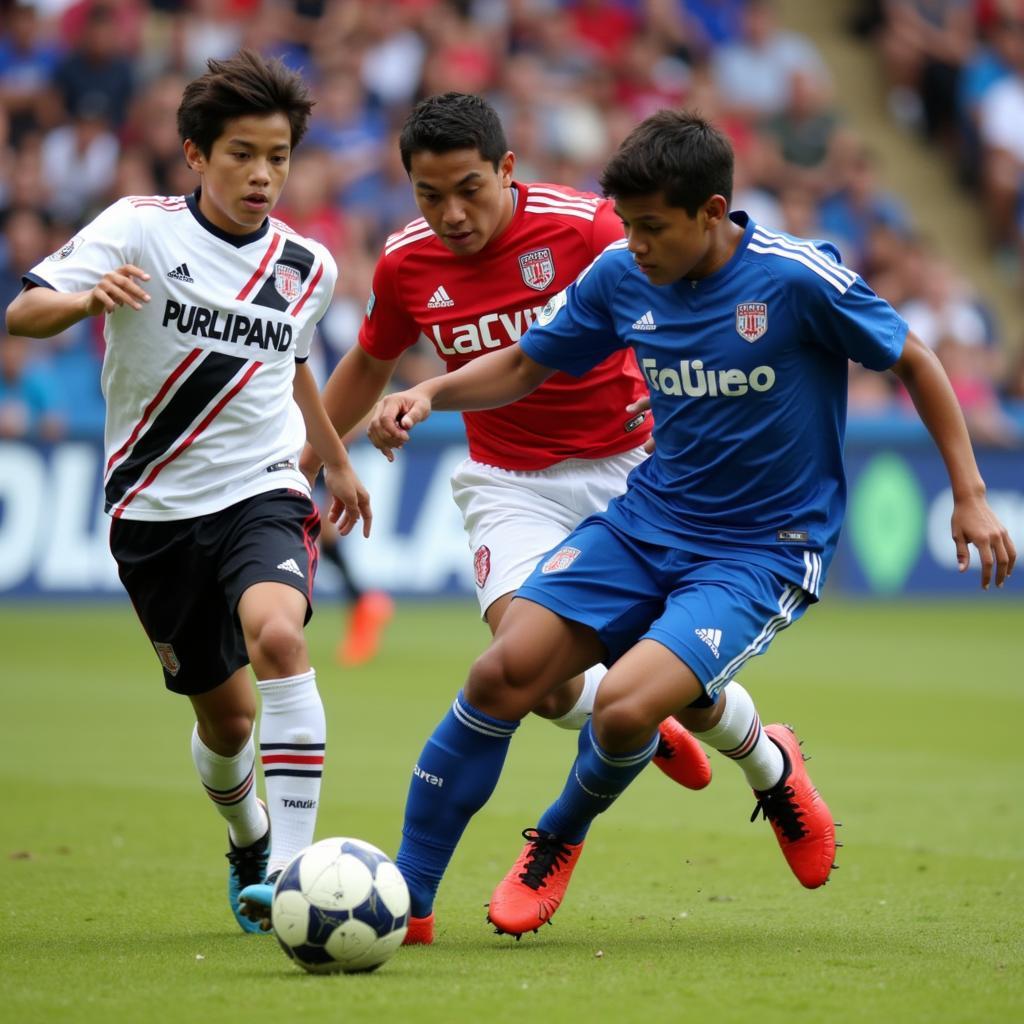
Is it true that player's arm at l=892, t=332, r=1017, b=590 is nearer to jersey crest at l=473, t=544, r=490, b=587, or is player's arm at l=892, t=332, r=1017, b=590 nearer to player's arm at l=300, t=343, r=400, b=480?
jersey crest at l=473, t=544, r=490, b=587

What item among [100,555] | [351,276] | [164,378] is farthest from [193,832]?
[351,276]

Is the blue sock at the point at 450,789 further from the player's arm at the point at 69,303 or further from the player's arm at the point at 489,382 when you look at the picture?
the player's arm at the point at 69,303

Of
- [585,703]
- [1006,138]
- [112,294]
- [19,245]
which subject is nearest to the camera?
[112,294]

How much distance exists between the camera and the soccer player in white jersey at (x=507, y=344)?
6102mm

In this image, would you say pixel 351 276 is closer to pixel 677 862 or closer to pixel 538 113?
pixel 538 113

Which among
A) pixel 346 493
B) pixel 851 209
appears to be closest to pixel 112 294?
pixel 346 493

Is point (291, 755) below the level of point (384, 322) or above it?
below

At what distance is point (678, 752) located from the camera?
6426 millimetres

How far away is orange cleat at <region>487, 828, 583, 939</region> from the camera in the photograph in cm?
512

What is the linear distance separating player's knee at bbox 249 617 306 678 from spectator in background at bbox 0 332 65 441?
30.8 ft

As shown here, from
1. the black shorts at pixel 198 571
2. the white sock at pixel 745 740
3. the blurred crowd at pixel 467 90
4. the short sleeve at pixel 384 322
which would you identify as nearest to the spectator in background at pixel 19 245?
the blurred crowd at pixel 467 90

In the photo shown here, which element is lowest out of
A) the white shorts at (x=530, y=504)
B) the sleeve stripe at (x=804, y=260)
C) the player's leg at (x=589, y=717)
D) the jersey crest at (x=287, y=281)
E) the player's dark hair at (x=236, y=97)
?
the player's leg at (x=589, y=717)

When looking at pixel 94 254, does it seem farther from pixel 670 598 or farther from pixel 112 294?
pixel 670 598

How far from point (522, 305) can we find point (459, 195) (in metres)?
0.56
